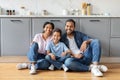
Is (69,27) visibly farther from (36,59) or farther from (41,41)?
(36,59)

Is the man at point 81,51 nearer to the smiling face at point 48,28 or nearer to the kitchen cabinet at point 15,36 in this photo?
the smiling face at point 48,28

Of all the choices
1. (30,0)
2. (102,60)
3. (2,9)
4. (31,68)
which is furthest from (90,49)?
(2,9)

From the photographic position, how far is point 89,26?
404 centimetres

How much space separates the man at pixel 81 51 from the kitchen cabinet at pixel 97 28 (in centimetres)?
22

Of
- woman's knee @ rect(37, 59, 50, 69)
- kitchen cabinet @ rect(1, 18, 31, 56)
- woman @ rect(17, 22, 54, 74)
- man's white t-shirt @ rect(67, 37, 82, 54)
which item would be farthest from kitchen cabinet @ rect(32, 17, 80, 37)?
woman's knee @ rect(37, 59, 50, 69)

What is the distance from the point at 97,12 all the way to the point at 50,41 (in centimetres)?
123

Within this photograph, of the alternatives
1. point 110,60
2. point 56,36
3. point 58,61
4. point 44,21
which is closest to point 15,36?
point 44,21

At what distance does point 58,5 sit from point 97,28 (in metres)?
0.88

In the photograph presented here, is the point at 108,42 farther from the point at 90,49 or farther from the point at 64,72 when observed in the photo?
the point at 64,72

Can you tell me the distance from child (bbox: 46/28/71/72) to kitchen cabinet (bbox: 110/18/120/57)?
0.88 m

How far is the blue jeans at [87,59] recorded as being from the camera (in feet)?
11.1

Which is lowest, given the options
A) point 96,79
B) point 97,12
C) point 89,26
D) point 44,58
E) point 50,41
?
point 96,79

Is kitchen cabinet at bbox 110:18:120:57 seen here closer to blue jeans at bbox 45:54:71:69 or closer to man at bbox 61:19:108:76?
man at bbox 61:19:108:76

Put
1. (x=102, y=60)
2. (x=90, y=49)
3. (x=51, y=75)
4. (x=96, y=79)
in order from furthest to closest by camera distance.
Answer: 1. (x=102, y=60)
2. (x=90, y=49)
3. (x=51, y=75)
4. (x=96, y=79)
